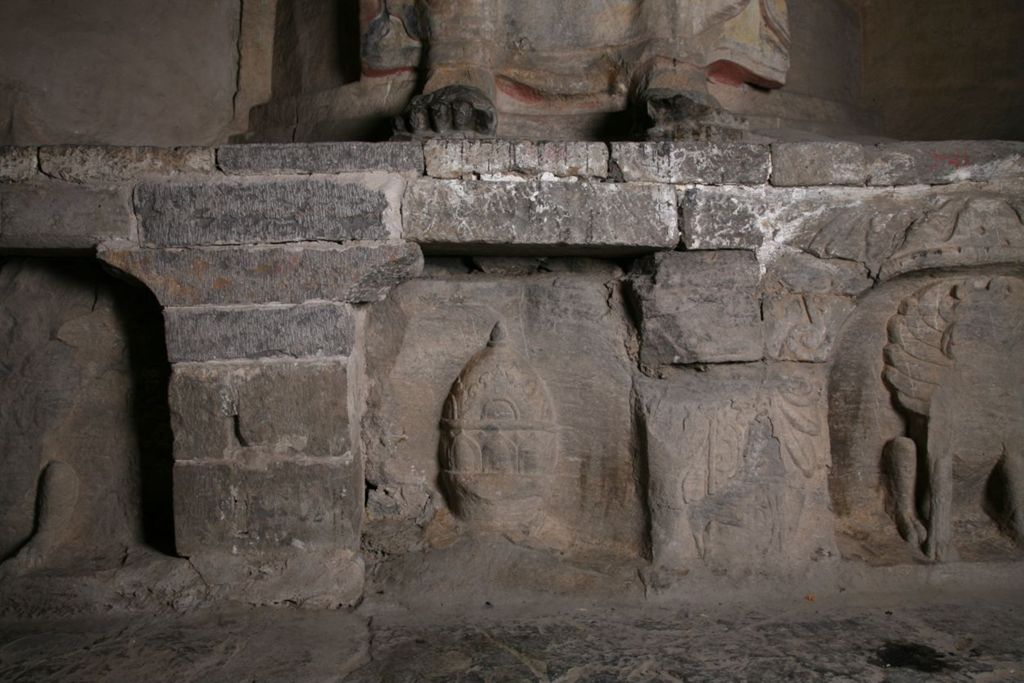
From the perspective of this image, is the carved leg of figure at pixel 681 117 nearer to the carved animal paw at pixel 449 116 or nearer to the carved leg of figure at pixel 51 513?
the carved animal paw at pixel 449 116

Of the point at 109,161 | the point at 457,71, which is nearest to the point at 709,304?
the point at 457,71

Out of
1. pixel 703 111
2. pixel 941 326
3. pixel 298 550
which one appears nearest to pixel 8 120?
pixel 298 550

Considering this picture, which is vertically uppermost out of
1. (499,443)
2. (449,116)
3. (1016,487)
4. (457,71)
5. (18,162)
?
(457,71)

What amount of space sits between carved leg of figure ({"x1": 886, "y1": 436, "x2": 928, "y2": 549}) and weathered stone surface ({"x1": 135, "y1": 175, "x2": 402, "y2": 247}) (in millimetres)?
1795

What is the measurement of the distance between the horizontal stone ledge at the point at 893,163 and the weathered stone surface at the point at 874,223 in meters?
0.03

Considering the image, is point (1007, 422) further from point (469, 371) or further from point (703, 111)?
point (469, 371)

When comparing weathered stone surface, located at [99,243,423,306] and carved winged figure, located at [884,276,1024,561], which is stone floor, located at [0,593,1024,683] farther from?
weathered stone surface, located at [99,243,423,306]

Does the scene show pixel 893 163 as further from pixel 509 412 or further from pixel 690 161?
pixel 509 412

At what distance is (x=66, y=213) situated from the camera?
2455 mm

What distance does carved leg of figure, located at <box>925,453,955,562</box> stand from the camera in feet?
8.53

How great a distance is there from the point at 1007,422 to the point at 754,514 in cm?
90

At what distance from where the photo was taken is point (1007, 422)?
105 inches

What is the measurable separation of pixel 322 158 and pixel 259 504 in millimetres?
1065

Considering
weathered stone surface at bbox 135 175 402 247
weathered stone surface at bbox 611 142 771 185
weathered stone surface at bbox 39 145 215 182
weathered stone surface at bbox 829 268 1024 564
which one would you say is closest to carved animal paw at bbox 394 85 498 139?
weathered stone surface at bbox 135 175 402 247
